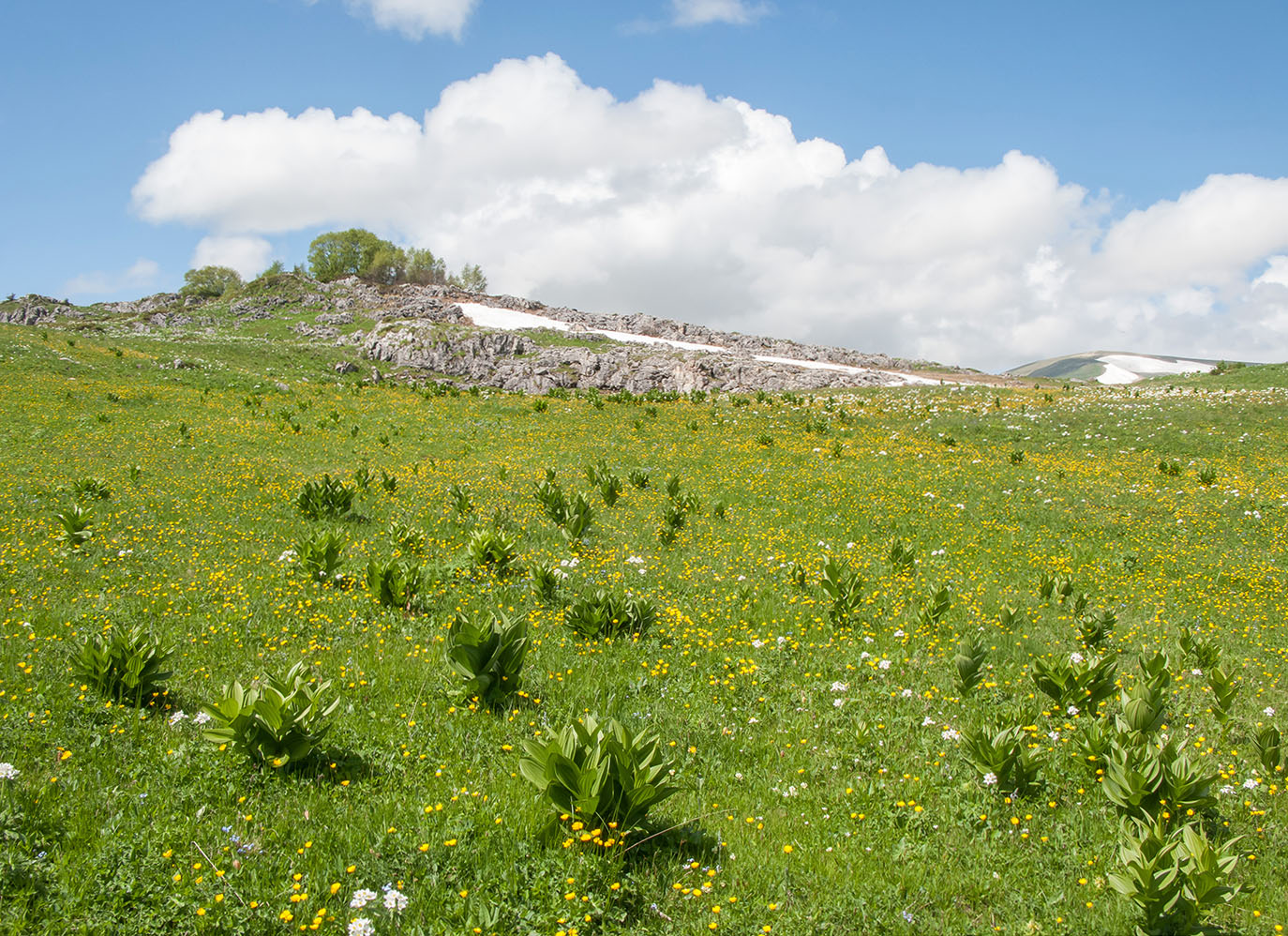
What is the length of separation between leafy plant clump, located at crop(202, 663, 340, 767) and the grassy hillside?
0.17 m

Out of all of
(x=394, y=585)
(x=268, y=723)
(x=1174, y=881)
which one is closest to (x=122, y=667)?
(x=268, y=723)

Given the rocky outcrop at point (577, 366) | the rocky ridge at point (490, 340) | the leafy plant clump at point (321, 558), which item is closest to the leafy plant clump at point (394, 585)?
the leafy plant clump at point (321, 558)

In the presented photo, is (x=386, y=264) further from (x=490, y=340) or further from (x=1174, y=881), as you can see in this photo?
(x=1174, y=881)

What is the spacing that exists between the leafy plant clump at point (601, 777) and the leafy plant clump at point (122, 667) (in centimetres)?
377

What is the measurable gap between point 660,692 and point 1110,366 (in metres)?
94.7

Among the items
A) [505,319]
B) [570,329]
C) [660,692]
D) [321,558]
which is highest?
[505,319]

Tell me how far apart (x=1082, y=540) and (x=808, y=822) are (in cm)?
1170

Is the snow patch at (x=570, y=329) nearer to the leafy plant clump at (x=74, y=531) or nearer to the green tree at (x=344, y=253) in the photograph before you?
Answer: the green tree at (x=344, y=253)

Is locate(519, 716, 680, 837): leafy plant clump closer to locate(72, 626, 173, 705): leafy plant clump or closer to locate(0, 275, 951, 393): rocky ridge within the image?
locate(72, 626, 173, 705): leafy plant clump

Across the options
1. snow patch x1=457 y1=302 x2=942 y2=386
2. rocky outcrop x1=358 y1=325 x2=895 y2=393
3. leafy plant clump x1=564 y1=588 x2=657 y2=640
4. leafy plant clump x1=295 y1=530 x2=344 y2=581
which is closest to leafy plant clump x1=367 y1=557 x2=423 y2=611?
leafy plant clump x1=295 y1=530 x2=344 y2=581

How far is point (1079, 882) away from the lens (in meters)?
4.54

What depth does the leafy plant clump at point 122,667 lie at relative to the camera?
588 centimetres

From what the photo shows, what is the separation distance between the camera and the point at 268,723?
502 centimetres

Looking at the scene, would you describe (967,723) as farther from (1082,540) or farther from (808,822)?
(1082,540)
